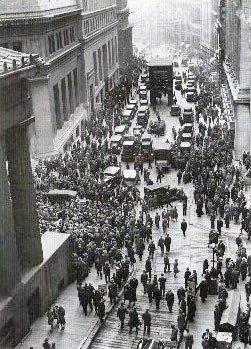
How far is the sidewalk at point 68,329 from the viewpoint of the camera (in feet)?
75.5

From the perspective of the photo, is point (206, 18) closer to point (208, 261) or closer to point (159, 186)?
point (159, 186)

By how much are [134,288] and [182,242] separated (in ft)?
24.9

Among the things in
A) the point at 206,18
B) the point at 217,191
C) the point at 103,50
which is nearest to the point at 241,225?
the point at 217,191

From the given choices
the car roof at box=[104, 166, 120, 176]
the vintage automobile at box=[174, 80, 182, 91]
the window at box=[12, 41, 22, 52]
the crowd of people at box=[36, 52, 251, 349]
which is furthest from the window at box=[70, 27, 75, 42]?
the vintage automobile at box=[174, 80, 182, 91]

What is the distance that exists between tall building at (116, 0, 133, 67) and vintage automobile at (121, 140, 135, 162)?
53792 millimetres

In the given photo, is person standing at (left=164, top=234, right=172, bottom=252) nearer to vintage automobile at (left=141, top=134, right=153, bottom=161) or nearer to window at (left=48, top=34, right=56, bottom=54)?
vintage automobile at (left=141, top=134, right=153, bottom=161)

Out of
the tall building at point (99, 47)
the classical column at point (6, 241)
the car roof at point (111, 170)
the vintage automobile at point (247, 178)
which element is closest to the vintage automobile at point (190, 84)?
the tall building at point (99, 47)

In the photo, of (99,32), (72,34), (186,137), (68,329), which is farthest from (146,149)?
(99,32)

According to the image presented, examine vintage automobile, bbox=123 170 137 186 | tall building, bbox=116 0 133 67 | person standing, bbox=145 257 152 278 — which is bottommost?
person standing, bbox=145 257 152 278

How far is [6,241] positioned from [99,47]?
5676cm

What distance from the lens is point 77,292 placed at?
2717 centimetres

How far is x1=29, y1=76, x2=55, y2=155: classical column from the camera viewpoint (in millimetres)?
45344

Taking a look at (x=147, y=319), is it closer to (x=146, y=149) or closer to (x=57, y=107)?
(x=146, y=149)

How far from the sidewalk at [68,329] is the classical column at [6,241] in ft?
7.93
